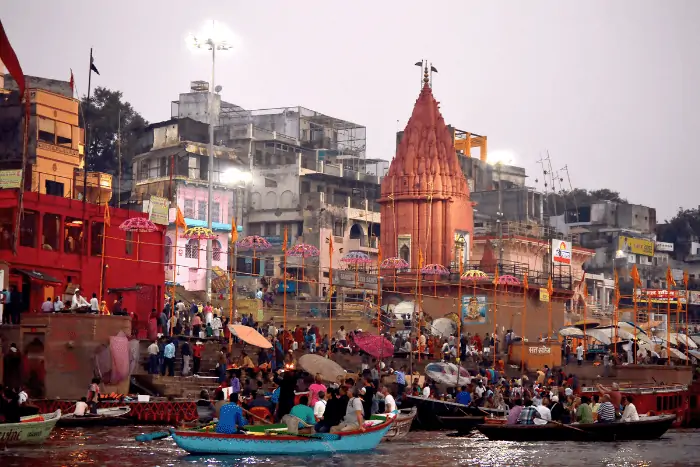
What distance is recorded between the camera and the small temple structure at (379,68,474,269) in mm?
62219

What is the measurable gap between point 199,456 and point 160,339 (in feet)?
44.3

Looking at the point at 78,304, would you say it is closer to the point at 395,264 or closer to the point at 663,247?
the point at 395,264

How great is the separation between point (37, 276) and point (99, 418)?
34.4 ft

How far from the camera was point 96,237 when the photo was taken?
43094 millimetres

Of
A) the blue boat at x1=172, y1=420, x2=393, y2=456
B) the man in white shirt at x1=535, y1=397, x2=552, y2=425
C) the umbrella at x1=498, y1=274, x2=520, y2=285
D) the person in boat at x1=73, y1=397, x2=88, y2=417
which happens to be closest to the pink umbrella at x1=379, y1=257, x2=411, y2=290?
the umbrella at x1=498, y1=274, x2=520, y2=285

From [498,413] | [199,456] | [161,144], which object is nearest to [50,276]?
[498,413]

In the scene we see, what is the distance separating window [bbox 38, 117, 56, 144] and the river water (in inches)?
1053

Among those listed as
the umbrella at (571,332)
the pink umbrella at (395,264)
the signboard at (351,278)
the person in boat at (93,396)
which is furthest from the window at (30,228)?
the signboard at (351,278)

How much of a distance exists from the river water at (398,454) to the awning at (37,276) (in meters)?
10.2

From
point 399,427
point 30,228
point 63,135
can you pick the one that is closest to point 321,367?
point 399,427

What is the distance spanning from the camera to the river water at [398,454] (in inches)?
915

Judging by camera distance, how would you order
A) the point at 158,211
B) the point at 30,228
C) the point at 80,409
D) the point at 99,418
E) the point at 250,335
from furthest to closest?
1. the point at 158,211
2. the point at 30,228
3. the point at 250,335
4. the point at 99,418
5. the point at 80,409

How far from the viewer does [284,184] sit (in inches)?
2938

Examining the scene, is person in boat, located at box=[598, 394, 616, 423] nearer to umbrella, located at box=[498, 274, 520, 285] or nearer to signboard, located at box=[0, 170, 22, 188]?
signboard, located at box=[0, 170, 22, 188]
